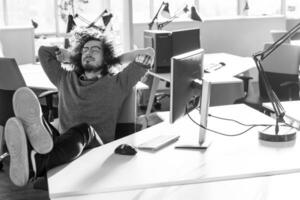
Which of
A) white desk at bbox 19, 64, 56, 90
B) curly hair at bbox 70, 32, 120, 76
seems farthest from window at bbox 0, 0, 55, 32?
curly hair at bbox 70, 32, 120, 76

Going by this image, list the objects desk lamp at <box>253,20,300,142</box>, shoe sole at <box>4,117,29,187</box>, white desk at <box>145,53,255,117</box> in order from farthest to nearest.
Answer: white desk at <box>145,53,255,117</box>
desk lamp at <box>253,20,300,142</box>
shoe sole at <box>4,117,29,187</box>

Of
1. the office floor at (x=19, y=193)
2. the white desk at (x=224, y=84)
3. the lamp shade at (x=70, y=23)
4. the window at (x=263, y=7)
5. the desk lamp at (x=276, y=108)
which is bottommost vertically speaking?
the office floor at (x=19, y=193)

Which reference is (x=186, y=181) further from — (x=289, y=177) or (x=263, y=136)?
(x=263, y=136)

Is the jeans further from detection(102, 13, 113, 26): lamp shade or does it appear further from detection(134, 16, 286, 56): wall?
detection(134, 16, 286, 56): wall

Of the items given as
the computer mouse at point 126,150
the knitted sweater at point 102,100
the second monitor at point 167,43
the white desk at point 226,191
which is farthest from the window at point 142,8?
the white desk at point 226,191

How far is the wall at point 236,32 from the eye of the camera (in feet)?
20.8

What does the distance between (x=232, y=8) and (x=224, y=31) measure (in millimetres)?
1262

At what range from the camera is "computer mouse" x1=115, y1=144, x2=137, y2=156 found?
7.09 ft

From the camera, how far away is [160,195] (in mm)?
1731

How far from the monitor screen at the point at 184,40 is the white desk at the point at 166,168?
211 centimetres

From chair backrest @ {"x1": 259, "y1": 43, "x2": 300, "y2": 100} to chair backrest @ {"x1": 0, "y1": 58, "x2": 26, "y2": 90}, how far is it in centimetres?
210

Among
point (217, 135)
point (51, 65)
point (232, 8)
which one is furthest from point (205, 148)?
point (232, 8)

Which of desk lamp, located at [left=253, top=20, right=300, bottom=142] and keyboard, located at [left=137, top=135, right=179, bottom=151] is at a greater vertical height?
desk lamp, located at [left=253, top=20, right=300, bottom=142]

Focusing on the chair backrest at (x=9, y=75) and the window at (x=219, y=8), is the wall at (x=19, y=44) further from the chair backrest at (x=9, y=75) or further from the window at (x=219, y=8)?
the window at (x=219, y=8)
